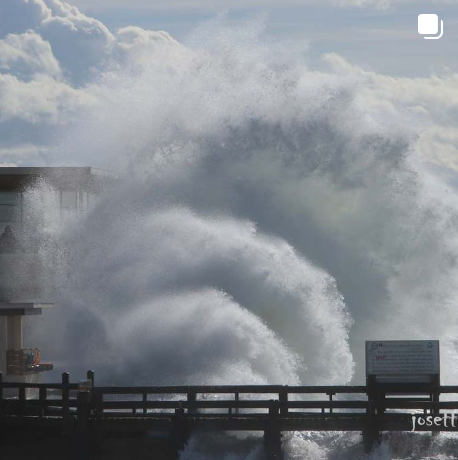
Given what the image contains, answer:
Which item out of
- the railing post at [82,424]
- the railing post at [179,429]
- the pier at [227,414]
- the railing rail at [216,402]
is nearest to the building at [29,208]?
the railing rail at [216,402]

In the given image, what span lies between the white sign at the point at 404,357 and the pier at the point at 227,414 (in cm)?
32

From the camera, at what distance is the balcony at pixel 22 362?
26.2 metres

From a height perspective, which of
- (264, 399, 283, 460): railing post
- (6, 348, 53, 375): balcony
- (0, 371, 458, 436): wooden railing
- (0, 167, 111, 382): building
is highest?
(0, 167, 111, 382): building

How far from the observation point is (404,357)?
874 inches

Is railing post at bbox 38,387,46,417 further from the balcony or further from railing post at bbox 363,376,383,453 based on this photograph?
railing post at bbox 363,376,383,453

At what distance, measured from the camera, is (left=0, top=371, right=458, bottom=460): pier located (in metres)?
21.1

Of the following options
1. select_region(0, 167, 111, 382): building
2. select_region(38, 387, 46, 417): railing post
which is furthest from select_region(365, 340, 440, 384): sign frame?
select_region(0, 167, 111, 382): building

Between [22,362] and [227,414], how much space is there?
6.65m

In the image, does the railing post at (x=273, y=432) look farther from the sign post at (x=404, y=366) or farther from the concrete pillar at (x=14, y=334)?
the concrete pillar at (x=14, y=334)

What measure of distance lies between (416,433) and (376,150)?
14.8 meters

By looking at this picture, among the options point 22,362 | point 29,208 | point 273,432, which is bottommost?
point 273,432

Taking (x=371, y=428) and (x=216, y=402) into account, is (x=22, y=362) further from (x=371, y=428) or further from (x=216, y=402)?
(x=371, y=428)

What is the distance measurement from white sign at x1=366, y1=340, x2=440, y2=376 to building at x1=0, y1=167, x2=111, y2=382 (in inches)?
358

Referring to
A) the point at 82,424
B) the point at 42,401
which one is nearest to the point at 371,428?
the point at 82,424
